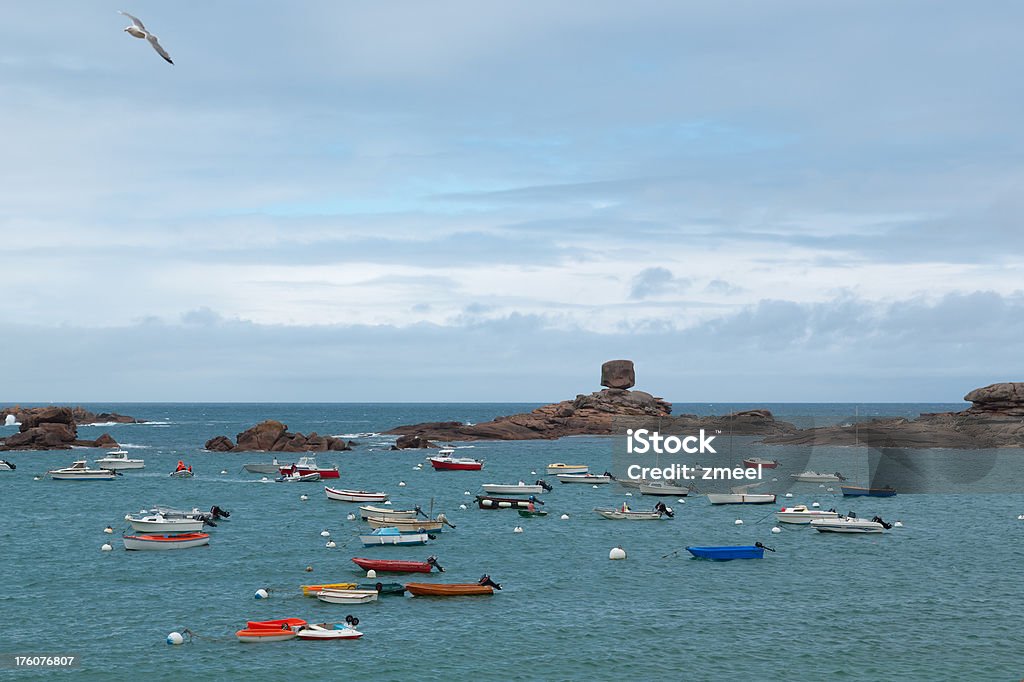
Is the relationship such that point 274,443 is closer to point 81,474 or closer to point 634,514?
point 81,474

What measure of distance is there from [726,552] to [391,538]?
2414 cm

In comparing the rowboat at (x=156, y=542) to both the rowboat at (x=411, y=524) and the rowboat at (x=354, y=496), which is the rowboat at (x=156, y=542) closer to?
the rowboat at (x=411, y=524)

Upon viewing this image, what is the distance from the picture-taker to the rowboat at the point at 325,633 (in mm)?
46438

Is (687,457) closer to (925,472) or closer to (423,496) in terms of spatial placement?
(925,472)

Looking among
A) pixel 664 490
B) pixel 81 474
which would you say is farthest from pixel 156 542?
pixel 81 474

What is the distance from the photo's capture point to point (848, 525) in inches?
3172

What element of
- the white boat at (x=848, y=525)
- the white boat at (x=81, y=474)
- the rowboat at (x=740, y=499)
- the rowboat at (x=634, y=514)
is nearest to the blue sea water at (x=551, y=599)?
the white boat at (x=848, y=525)

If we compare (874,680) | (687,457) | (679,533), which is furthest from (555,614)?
(687,457)

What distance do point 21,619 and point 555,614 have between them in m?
27.3

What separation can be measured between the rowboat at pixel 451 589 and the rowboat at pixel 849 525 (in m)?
35.5

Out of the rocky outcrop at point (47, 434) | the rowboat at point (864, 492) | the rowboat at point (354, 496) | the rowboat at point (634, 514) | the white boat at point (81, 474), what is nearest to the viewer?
the rowboat at point (634, 514)

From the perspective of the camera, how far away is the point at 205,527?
82312 millimetres

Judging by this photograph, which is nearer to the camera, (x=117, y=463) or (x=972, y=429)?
(x=117, y=463)

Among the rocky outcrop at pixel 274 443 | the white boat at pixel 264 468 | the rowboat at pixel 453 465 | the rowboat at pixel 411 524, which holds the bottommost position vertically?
the rowboat at pixel 411 524
